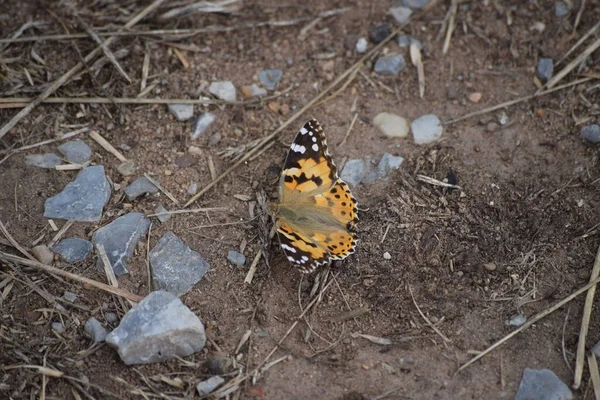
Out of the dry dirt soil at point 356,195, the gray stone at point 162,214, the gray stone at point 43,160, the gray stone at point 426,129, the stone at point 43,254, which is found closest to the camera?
the dry dirt soil at point 356,195

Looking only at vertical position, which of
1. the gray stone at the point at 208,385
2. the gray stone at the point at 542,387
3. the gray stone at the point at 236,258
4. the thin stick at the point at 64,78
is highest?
the thin stick at the point at 64,78

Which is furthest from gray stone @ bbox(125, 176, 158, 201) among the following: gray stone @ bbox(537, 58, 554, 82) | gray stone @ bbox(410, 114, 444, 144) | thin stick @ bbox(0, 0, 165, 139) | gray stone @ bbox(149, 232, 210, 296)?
gray stone @ bbox(537, 58, 554, 82)

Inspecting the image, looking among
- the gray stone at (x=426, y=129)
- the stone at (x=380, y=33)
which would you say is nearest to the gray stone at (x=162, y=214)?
the gray stone at (x=426, y=129)

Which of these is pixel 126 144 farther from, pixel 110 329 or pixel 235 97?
pixel 110 329

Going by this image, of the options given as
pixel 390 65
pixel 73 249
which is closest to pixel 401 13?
pixel 390 65

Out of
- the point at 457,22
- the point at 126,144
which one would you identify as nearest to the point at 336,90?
the point at 457,22

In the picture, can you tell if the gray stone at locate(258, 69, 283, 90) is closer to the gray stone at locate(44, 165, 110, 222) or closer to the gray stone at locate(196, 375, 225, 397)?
the gray stone at locate(44, 165, 110, 222)

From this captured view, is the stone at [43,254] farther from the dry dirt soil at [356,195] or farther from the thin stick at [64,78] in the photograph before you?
the thin stick at [64,78]
